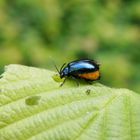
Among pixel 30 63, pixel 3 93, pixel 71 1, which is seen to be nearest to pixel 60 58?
pixel 30 63

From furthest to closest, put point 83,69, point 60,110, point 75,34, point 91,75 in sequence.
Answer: point 75,34
point 83,69
point 91,75
point 60,110

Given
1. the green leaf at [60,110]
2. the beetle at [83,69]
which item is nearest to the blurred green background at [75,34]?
the beetle at [83,69]

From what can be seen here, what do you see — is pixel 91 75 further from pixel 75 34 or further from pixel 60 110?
pixel 75 34

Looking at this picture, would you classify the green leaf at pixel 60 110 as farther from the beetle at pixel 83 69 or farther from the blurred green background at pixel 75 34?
the blurred green background at pixel 75 34

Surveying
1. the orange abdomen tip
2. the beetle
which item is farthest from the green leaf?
the beetle

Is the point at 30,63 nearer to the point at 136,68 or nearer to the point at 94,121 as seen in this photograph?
the point at 136,68

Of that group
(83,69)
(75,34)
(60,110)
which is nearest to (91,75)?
(83,69)
